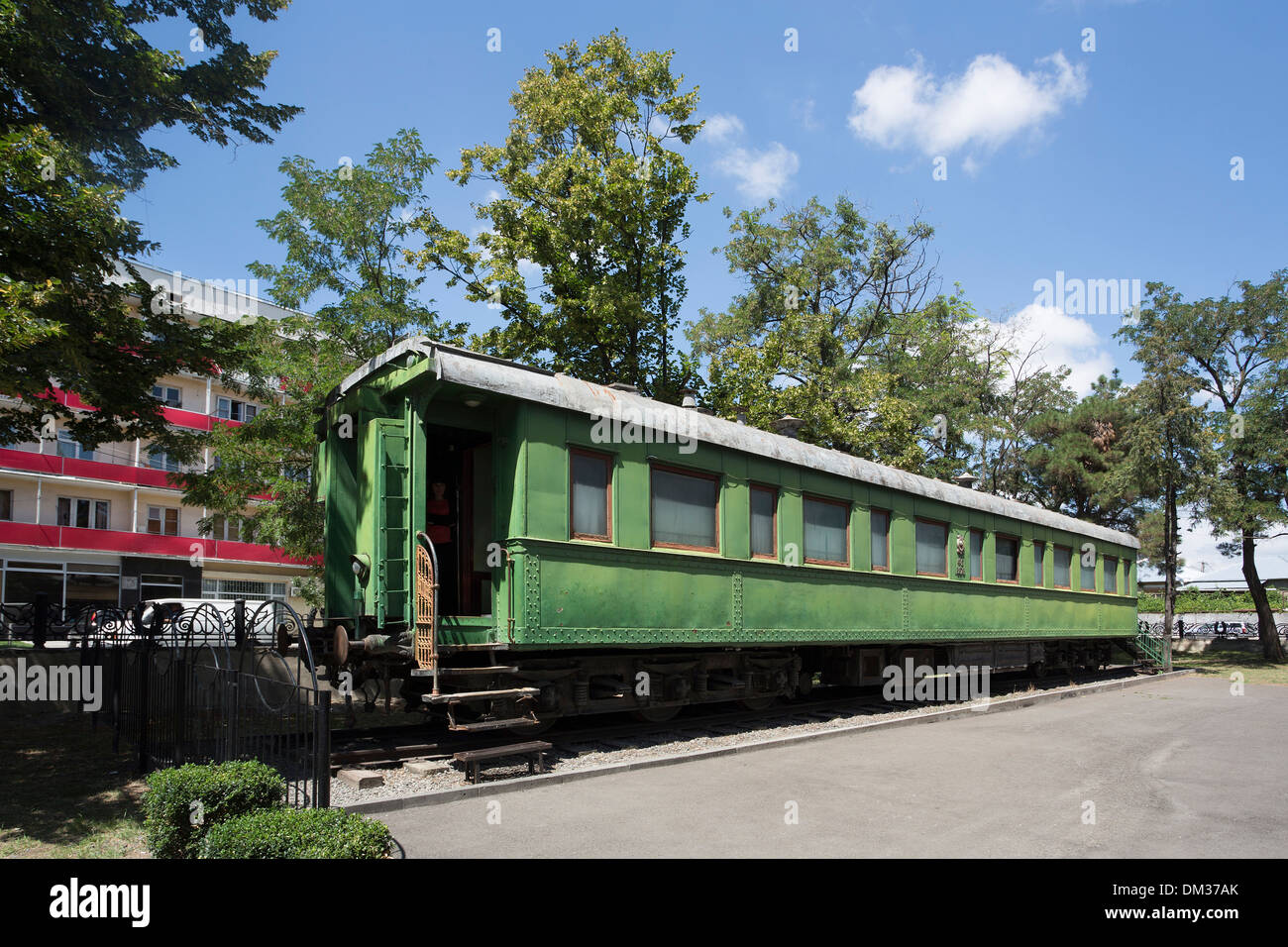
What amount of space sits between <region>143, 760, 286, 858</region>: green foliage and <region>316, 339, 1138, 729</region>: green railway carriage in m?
2.75

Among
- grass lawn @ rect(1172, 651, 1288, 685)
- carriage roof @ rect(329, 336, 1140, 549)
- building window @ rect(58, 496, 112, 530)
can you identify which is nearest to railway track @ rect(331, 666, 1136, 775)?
carriage roof @ rect(329, 336, 1140, 549)

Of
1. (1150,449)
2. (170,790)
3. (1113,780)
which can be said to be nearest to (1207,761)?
(1113,780)

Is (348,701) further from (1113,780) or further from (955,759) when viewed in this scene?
(1113,780)

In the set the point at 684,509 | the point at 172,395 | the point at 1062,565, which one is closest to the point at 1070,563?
the point at 1062,565

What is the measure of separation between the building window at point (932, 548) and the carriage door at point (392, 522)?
29.3ft

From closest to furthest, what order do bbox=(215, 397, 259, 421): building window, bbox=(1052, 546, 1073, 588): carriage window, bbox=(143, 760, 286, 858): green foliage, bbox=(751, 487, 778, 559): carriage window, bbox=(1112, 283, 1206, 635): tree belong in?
1. bbox=(143, 760, 286, 858): green foliage
2. bbox=(751, 487, 778, 559): carriage window
3. bbox=(1052, 546, 1073, 588): carriage window
4. bbox=(1112, 283, 1206, 635): tree
5. bbox=(215, 397, 259, 421): building window

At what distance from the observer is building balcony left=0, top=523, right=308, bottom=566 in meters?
31.8

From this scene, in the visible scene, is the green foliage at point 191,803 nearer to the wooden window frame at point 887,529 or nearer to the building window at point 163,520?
the wooden window frame at point 887,529

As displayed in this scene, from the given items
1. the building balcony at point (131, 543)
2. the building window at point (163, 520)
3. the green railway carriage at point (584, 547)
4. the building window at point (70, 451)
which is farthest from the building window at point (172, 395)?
the green railway carriage at point (584, 547)

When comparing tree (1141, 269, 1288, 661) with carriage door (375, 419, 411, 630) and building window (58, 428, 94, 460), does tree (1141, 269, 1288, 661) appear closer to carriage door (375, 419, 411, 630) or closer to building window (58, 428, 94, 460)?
carriage door (375, 419, 411, 630)

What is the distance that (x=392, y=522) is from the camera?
8.86 metres

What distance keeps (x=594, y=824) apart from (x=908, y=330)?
25.9 meters

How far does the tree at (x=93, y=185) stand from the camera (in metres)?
7.96

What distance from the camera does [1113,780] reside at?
8461 mm
